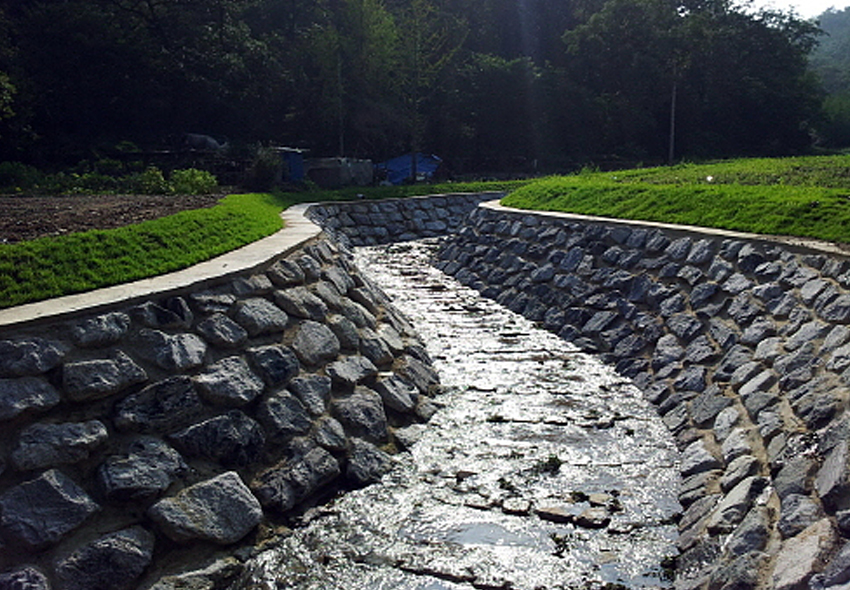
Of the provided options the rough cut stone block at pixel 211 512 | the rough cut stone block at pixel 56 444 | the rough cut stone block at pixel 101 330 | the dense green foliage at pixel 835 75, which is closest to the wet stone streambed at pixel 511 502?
the rough cut stone block at pixel 211 512

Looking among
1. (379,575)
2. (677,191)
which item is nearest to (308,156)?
(677,191)

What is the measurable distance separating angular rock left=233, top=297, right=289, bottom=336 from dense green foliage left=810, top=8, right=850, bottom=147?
152ft

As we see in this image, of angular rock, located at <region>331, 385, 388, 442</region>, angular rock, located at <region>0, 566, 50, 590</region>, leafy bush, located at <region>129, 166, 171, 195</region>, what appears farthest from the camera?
leafy bush, located at <region>129, 166, 171, 195</region>

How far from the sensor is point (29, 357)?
4.43 m

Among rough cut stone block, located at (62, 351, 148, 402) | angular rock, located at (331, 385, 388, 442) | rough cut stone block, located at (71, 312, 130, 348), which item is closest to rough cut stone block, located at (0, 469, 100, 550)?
rough cut stone block, located at (62, 351, 148, 402)

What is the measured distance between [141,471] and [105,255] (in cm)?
239

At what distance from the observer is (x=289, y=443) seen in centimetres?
532

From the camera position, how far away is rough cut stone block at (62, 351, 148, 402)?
449 cm

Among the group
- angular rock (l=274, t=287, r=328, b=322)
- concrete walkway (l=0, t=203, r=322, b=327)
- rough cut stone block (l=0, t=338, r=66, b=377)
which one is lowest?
angular rock (l=274, t=287, r=328, b=322)

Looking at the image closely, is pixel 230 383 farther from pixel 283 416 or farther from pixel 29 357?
pixel 29 357

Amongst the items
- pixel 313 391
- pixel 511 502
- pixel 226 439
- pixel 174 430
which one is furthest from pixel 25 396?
pixel 511 502

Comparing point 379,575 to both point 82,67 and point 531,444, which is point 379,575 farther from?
point 82,67

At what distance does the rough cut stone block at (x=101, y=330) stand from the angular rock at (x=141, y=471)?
709mm

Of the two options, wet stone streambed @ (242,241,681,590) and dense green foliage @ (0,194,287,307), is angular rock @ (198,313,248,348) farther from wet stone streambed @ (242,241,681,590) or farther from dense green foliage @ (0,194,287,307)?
wet stone streambed @ (242,241,681,590)
